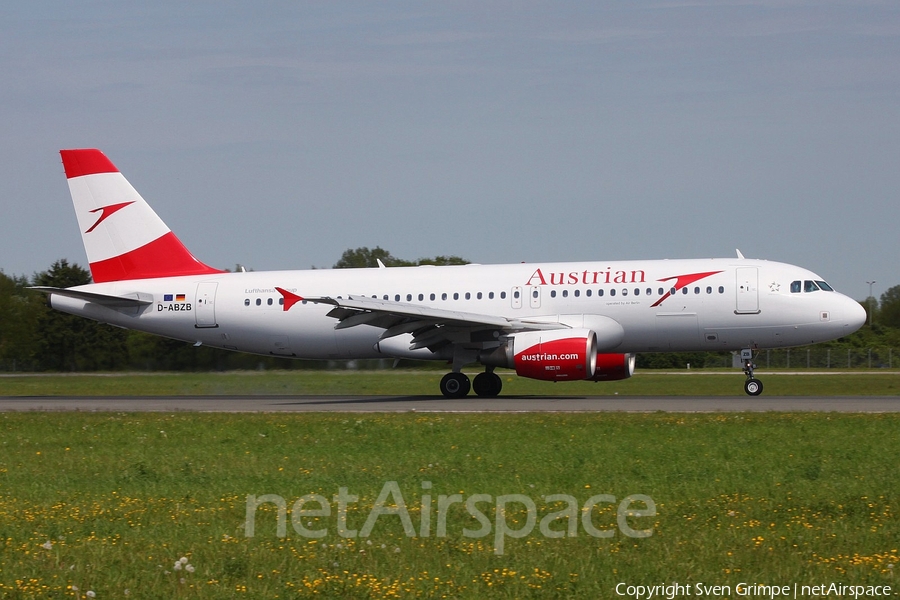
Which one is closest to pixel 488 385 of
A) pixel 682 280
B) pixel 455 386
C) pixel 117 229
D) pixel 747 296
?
pixel 455 386

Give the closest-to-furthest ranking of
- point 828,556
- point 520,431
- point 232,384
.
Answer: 1. point 828,556
2. point 520,431
3. point 232,384

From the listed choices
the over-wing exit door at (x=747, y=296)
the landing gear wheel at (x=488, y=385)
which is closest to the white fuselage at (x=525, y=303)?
the over-wing exit door at (x=747, y=296)

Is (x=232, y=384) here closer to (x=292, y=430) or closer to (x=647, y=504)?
(x=292, y=430)

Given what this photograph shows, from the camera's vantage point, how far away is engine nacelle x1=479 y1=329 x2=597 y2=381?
2427cm

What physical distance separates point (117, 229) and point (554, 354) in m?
14.3

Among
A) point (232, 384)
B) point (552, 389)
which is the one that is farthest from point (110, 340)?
point (552, 389)

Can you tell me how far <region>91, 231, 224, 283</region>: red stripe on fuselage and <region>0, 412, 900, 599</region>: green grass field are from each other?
13813 mm

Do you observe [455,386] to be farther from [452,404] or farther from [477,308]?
[452,404]

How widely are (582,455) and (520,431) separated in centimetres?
316

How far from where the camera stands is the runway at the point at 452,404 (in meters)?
21.6

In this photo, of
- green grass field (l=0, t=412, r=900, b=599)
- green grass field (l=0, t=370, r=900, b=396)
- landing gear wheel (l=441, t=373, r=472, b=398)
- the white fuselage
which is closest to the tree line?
green grass field (l=0, t=370, r=900, b=396)

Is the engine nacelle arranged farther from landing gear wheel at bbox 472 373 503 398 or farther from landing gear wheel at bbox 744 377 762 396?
landing gear wheel at bbox 744 377 762 396

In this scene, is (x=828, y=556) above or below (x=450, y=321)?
below

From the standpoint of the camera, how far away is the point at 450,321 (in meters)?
25.4
